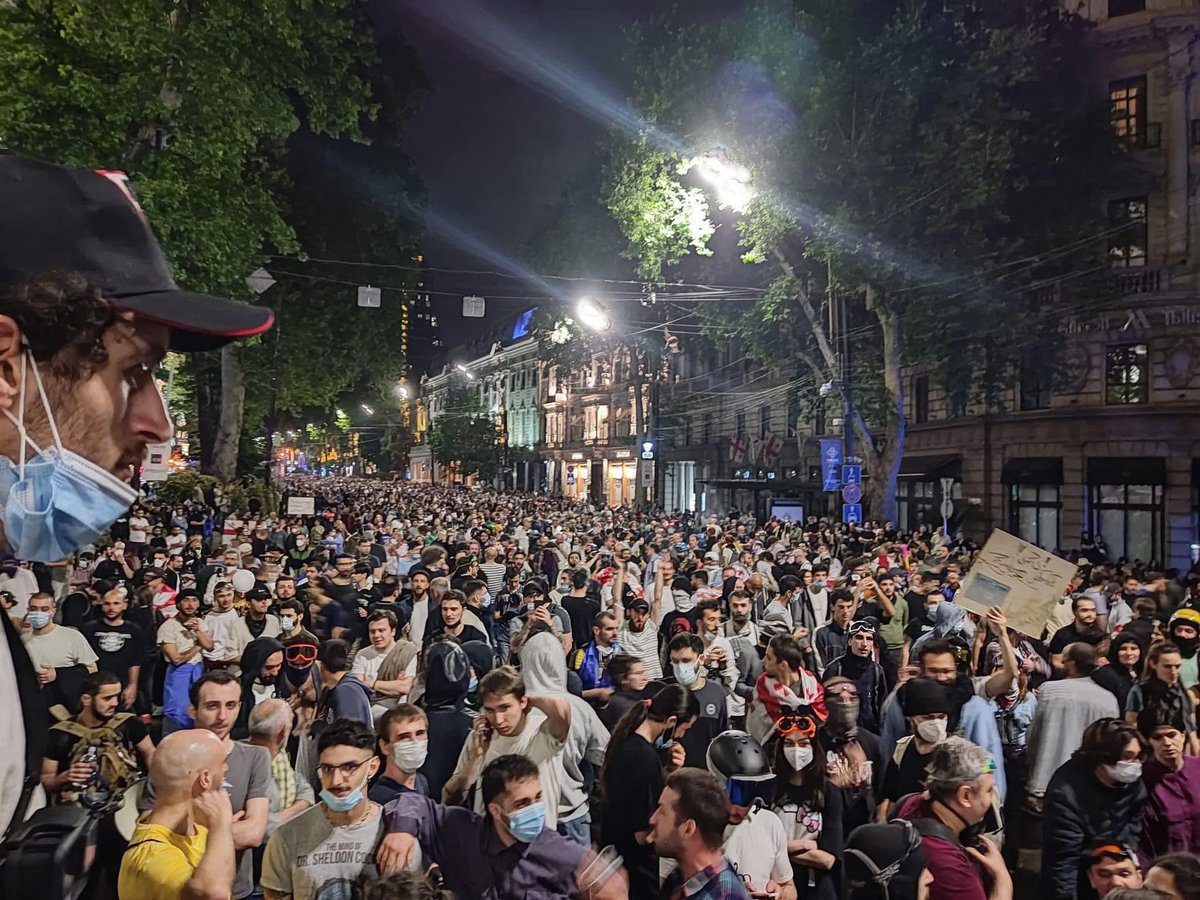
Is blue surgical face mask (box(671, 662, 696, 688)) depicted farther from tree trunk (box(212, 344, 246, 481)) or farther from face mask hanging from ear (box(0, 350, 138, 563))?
tree trunk (box(212, 344, 246, 481))

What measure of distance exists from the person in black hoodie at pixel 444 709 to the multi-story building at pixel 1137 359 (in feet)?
81.0

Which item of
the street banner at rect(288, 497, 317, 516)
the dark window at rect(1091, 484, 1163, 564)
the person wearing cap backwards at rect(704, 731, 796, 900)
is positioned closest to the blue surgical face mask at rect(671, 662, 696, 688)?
the person wearing cap backwards at rect(704, 731, 796, 900)

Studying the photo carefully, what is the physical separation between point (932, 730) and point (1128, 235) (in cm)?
2695

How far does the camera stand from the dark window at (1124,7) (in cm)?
2620

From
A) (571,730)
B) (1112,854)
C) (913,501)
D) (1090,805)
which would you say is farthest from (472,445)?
(1112,854)

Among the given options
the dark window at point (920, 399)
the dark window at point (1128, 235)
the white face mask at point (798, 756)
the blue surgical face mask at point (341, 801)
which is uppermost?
the dark window at point (1128, 235)

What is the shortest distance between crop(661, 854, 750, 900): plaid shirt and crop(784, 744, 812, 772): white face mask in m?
1.25

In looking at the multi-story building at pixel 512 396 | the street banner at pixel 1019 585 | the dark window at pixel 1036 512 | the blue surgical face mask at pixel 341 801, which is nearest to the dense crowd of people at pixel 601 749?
the blue surgical face mask at pixel 341 801

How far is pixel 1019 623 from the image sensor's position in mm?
6965

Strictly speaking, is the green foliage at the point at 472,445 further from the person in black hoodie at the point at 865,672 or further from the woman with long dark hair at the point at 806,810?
the woman with long dark hair at the point at 806,810

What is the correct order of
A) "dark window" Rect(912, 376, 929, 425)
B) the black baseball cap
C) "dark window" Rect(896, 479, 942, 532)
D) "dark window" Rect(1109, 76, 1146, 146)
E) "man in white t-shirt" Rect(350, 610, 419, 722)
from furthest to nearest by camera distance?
"dark window" Rect(912, 376, 929, 425) < "dark window" Rect(896, 479, 942, 532) < "dark window" Rect(1109, 76, 1146, 146) < "man in white t-shirt" Rect(350, 610, 419, 722) < the black baseball cap

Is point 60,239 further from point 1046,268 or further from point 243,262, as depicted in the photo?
point 1046,268

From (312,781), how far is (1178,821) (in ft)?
16.2

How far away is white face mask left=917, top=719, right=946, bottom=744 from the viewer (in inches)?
206
